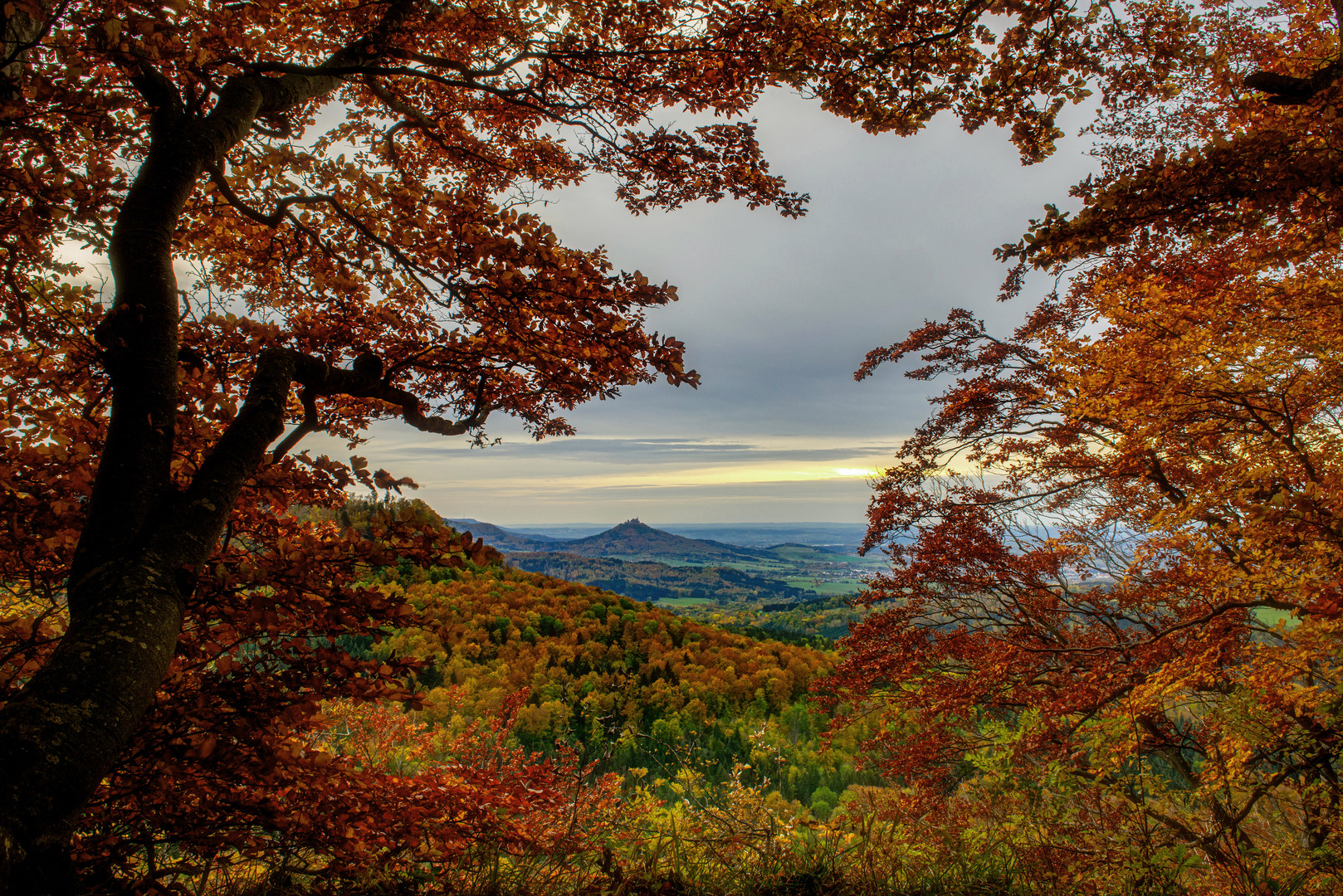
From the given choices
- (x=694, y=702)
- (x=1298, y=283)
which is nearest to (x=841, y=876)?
(x=1298, y=283)

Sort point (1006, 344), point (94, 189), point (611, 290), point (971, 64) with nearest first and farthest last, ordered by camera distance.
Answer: point (611, 290) < point (94, 189) < point (971, 64) < point (1006, 344)

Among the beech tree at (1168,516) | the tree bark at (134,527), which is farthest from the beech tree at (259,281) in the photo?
the beech tree at (1168,516)

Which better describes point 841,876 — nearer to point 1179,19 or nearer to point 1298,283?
point 1298,283

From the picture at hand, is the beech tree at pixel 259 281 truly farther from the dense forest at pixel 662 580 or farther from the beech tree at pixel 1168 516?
the dense forest at pixel 662 580

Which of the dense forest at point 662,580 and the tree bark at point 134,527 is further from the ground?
the tree bark at point 134,527

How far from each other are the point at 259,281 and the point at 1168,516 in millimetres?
7194

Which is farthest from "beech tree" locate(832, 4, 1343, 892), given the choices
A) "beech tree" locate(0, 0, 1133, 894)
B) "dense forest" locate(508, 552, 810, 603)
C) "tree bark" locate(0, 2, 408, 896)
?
"dense forest" locate(508, 552, 810, 603)

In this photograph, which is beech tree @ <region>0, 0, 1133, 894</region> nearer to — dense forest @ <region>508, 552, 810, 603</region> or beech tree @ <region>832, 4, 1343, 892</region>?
beech tree @ <region>832, 4, 1343, 892</region>

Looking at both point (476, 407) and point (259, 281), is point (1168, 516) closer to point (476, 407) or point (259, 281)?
point (476, 407)

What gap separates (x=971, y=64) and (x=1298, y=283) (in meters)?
3.01

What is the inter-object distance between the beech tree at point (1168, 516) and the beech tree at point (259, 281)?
1.42 m

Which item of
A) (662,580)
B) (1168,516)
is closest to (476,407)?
(1168,516)

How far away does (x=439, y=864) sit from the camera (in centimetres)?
262

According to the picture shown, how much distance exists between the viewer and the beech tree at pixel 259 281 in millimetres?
1882
